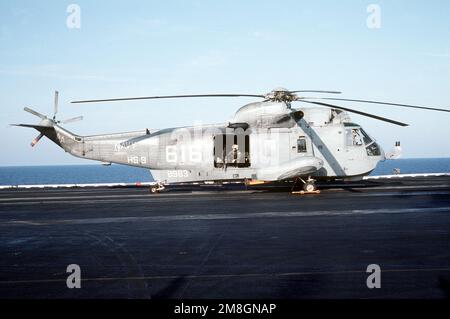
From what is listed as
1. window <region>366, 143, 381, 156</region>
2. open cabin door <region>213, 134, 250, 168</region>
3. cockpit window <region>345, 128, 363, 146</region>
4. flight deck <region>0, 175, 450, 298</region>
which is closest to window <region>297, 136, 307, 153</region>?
cockpit window <region>345, 128, 363, 146</region>

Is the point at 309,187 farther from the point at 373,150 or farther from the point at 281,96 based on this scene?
the point at 281,96

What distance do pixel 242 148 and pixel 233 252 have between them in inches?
649

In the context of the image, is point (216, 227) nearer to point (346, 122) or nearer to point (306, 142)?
point (306, 142)

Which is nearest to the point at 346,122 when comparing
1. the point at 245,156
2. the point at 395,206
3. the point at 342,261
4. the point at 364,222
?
the point at 245,156

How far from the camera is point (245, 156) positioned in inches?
1043

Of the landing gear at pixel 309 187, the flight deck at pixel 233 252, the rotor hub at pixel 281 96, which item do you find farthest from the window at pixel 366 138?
the flight deck at pixel 233 252

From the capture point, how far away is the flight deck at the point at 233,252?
292 inches

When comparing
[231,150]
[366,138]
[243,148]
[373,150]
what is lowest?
[373,150]

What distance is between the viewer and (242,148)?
26.6 m

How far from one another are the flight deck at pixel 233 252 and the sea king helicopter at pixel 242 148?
24.2 feet

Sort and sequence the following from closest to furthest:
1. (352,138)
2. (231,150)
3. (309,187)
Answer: (309,187) → (231,150) → (352,138)

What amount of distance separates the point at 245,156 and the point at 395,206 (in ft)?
34.0

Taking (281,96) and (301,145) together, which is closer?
(281,96)

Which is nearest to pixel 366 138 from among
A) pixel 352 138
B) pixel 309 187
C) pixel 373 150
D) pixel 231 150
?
pixel 373 150
